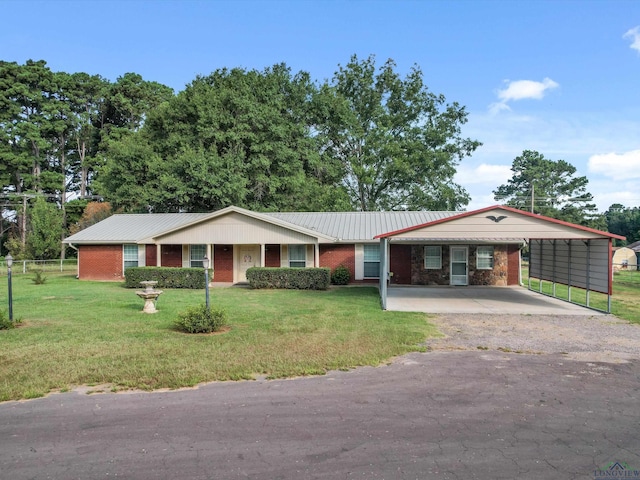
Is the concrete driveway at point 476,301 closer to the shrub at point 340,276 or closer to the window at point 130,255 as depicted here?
the shrub at point 340,276

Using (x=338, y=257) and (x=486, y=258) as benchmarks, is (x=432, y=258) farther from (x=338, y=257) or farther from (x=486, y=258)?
(x=338, y=257)

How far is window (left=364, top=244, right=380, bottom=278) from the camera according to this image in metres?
19.9

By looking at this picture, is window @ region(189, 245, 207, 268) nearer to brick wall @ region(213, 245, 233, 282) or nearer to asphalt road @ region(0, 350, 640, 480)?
brick wall @ region(213, 245, 233, 282)

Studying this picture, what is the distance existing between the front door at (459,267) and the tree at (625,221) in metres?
52.5

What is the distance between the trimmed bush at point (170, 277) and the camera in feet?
59.5

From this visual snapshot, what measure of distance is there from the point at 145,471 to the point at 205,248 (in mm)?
17949

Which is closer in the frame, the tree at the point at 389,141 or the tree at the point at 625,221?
the tree at the point at 389,141

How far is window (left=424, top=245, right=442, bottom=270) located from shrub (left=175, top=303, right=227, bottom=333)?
1301 centimetres

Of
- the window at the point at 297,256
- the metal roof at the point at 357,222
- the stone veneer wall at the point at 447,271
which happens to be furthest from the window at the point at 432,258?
the window at the point at 297,256

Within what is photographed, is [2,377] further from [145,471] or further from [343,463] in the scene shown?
[343,463]

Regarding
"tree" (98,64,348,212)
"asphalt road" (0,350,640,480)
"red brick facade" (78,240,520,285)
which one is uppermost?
"tree" (98,64,348,212)

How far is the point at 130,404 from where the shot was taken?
16.5ft

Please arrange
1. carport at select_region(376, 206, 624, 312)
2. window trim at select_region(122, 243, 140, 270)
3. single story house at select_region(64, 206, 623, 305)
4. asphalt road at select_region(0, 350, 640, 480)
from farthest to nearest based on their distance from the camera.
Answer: window trim at select_region(122, 243, 140, 270) < single story house at select_region(64, 206, 623, 305) < carport at select_region(376, 206, 624, 312) < asphalt road at select_region(0, 350, 640, 480)

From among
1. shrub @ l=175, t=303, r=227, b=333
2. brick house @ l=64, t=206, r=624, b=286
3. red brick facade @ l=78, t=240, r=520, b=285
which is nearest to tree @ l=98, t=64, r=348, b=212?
brick house @ l=64, t=206, r=624, b=286
